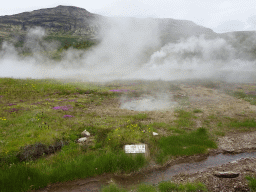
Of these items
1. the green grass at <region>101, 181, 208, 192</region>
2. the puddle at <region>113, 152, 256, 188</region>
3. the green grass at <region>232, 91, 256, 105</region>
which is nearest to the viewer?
the green grass at <region>101, 181, 208, 192</region>

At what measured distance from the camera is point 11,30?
153m

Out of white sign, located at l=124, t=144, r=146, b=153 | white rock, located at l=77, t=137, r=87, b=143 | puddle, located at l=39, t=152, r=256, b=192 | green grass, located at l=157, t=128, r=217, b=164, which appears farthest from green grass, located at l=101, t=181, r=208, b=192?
white rock, located at l=77, t=137, r=87, b=143

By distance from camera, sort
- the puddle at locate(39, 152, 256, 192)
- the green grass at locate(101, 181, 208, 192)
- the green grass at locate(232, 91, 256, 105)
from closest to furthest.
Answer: the green grass at locate(101, 181, 208, 192) → the puddle at locate(39, 152, 256, 192) → the green grass at locate(232, 91, 256, 105)

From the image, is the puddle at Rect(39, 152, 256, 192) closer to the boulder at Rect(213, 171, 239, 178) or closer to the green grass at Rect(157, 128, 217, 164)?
the green grass at Rect(157, 128, 217, 164)

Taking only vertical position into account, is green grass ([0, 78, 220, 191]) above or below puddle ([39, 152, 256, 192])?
above

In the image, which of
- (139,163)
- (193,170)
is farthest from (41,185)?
(193,170)

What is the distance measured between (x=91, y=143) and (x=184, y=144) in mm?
7515

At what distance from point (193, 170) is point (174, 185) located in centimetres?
251

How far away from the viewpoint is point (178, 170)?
944cm

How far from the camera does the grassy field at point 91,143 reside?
339 inches

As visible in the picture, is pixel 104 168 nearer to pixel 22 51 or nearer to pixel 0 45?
pixel 22 51

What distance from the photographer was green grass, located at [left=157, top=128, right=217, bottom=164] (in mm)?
10859

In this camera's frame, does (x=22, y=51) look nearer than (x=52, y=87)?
No

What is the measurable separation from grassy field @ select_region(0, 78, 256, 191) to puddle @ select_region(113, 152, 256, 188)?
67 cm
